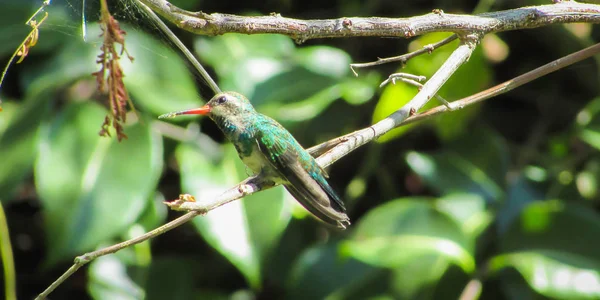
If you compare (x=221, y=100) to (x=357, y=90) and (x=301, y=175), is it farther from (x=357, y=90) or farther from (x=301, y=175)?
(x=357, y=90)

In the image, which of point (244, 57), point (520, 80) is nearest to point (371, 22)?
point (520, 80)

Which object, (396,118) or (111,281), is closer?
(396,118)

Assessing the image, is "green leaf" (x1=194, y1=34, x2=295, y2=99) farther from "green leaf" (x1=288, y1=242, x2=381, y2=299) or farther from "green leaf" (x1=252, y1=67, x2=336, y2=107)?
"green leaf" (x1=288, y1=242, x2=381, y2=299)

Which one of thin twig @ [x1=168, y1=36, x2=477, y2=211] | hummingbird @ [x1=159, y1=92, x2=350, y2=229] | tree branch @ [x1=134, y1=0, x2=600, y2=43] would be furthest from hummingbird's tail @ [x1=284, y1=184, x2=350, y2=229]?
tree branch @ [x1=134, y1=0, x2=600, y2=43]

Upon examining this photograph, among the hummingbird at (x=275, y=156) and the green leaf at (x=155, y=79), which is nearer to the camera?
the hummingbird at (x=275, y=156)

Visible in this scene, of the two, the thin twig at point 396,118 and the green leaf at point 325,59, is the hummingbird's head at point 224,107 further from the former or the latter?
the green leaf at point 325,59

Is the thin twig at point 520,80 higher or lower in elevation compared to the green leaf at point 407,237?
higher

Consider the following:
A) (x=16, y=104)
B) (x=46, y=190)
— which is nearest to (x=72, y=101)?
(x=16, y=104)

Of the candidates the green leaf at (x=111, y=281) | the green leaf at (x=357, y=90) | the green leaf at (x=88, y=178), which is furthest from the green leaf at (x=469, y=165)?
the green leaf at (x=111, y=281)
